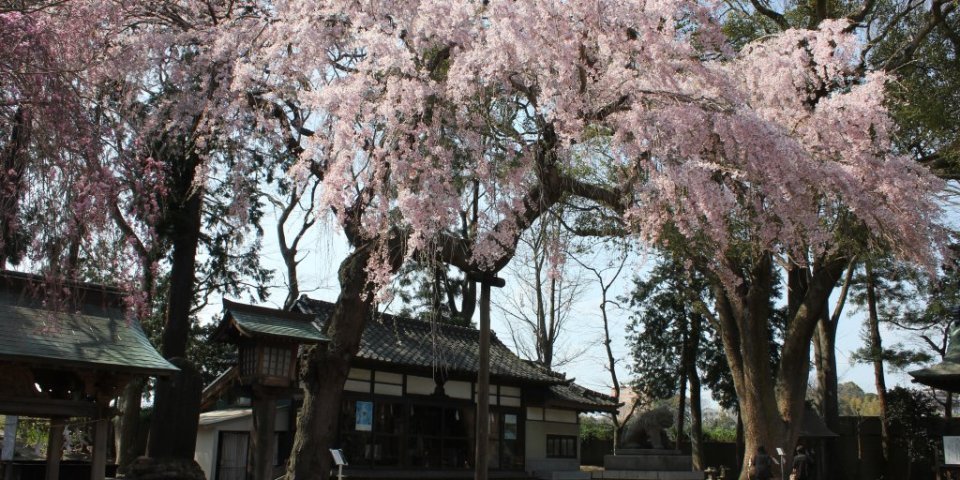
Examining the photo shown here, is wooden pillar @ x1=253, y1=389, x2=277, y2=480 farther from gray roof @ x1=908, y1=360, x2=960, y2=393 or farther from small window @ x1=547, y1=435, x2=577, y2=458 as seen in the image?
small window @ x1=547, y1=435, x2=577, y2=458

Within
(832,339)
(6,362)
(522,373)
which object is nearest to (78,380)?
(6,362)

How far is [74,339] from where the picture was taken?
792 cm

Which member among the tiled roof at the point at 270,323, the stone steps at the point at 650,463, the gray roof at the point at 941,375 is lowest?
the stone steps at the point at 650,463

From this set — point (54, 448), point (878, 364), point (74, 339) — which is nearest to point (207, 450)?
point (54, 448)

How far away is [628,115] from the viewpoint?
24.0ft

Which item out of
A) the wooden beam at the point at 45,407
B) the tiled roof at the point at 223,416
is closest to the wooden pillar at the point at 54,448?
the wooden beam at the point at 45,407

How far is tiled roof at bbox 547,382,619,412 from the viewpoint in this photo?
17984mm

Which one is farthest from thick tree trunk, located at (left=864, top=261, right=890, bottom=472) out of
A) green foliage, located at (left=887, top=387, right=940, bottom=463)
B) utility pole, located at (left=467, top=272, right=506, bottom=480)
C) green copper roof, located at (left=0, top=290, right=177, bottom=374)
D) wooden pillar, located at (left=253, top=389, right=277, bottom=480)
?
green copper roof, located at (left=0, top=290, right=177, bottom=374)

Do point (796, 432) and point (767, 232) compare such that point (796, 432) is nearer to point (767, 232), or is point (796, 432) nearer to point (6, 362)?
point (767, 232)

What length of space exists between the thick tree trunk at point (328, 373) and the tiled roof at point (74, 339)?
1585 millimetres

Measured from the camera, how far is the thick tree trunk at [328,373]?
8.65 metres

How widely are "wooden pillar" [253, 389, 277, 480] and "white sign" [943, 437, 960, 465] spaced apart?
8.63 metres

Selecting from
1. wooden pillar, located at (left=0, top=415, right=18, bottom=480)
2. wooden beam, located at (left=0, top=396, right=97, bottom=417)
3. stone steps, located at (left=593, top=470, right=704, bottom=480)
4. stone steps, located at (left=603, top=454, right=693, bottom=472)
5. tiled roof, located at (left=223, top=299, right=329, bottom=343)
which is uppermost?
tiled roof, located at (left=223, top=299, right=329, bottom=343)

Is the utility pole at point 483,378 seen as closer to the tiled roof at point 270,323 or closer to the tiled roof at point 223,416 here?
the tiled roof at point 270,323
